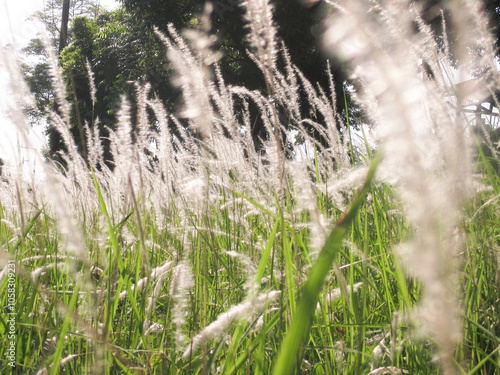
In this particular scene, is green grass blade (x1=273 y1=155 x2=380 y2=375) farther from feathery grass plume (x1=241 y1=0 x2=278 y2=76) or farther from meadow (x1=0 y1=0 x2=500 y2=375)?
feathery grass plume (x1=241 y1=0 x2=278 y2=76)

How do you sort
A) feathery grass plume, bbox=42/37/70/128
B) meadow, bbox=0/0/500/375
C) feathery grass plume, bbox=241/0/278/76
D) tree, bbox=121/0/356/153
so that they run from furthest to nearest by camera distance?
tree, bbox=121/0/356/153, feathery grass plume, bbox=42/37/70/128, feathery grass plume, bbox=241/0/278/76, meadow, bbox=0/0/500/375

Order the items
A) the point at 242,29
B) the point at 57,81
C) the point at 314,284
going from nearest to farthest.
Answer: the point at 314,284, the point at 57,81, the point at 242,29

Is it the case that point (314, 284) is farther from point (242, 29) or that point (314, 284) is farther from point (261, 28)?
point (242, 29)

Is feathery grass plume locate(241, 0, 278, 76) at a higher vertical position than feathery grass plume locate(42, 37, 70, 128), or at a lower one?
lower

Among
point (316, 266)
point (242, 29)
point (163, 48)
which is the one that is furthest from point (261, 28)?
point (163, 48)

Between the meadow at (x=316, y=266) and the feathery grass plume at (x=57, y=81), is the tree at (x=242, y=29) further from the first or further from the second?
the feathery grass plume at (x=57, y=81)

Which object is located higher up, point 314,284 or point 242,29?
point 242,29

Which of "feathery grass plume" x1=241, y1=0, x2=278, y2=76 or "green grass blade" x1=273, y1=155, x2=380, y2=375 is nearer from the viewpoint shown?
"green grass blade" x1=273, y1=155, x2=380, y2=375

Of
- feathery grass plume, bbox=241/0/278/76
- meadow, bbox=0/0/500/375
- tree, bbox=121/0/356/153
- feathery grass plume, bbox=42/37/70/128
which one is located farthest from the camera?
tree, bbox=121/0/356/153

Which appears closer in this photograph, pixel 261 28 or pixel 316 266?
pixel 316 266

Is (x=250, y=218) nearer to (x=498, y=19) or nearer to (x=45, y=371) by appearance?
(x=45, y=371)

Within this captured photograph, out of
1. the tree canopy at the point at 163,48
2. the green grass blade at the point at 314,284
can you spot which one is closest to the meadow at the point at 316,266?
the green grass blade at the point at 314,284

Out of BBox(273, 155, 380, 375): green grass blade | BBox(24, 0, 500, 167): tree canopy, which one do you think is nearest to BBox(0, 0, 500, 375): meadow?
BBox(273, 155, 380, 375): green grass blade

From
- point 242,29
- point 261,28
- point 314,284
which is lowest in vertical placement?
point 314,284
